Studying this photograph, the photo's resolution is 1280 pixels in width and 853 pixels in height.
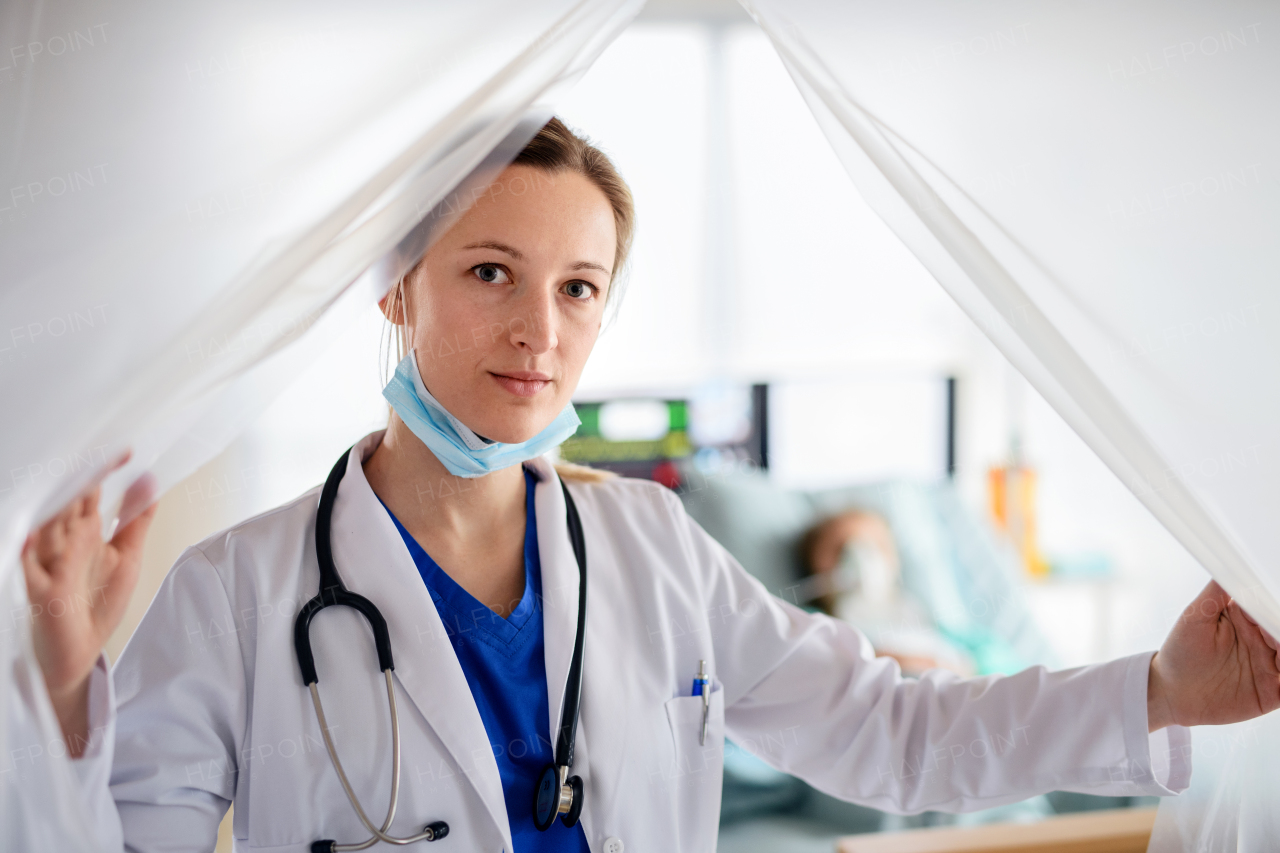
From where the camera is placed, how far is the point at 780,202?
9.85 ft

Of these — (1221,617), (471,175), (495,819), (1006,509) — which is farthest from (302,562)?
(1006,509)

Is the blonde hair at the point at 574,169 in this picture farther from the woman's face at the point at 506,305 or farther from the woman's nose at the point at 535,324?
the woman's nose at the point at 535,324

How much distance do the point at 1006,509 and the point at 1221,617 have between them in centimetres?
240

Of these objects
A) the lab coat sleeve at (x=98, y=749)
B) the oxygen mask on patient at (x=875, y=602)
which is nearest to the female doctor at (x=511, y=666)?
the lab coat sleeve at (x=98, y=749)

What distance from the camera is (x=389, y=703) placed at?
93cm

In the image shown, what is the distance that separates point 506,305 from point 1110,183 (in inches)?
23.4

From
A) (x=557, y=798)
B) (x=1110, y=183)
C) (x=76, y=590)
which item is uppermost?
(x=1110, y=183)

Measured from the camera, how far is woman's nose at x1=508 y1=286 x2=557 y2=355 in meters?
0.94

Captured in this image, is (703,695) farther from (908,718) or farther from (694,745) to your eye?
(908,718)

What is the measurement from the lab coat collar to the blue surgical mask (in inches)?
4.1

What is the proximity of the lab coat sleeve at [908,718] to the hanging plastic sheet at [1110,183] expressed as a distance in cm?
27

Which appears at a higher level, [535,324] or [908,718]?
[535,324]

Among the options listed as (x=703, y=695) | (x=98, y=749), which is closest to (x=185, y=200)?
(x=98, y=749)

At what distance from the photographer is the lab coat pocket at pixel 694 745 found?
1085 mm
